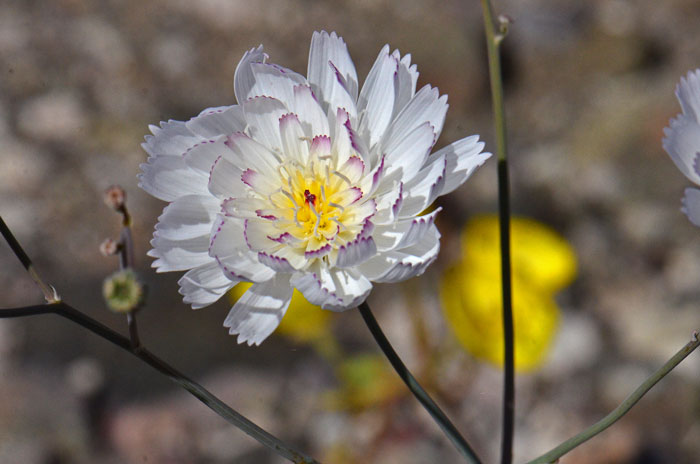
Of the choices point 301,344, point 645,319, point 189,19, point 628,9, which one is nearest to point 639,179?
point 645,319

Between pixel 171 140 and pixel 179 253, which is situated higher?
pixel 171 140

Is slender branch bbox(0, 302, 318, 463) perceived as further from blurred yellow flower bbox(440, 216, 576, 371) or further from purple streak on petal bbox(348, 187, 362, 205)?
blurred yellow flower bbox(440, 216, 576, 371)

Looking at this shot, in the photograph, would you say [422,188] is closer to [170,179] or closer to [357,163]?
[357,163]

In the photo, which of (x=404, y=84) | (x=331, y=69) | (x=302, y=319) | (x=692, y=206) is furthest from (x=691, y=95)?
(x=302, y=319)

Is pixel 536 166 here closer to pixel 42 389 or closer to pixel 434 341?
pixel 434 341

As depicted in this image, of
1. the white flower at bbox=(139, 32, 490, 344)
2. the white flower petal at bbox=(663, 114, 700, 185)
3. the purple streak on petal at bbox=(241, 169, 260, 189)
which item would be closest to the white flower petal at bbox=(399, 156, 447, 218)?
the white flower at bbox=(139, 32, 490, 344)

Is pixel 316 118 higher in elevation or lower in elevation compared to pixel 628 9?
lower
